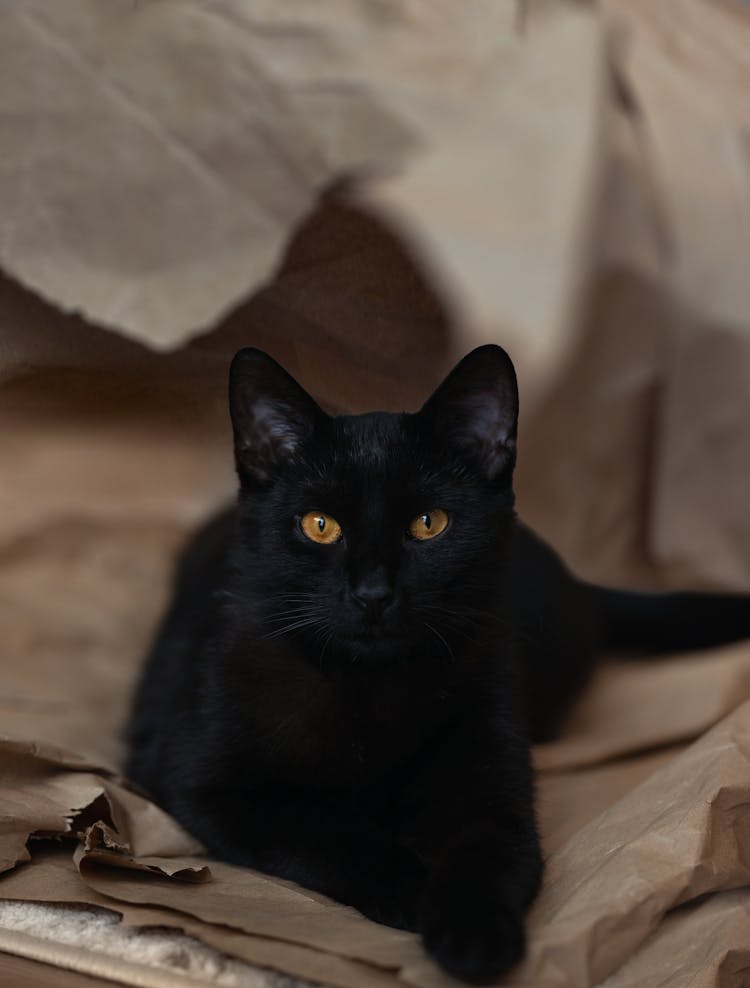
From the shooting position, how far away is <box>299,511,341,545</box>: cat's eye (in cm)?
101

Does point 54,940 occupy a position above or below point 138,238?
below

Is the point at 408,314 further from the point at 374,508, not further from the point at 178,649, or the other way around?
the point at 178,649

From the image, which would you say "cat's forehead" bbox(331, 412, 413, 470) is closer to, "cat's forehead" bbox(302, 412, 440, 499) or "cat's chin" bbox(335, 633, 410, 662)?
"cat's forehead" bbox(302, 412, 440, 499)

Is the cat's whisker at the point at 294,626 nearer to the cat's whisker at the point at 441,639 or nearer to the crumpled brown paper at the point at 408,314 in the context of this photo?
the cat's whisker at the point at 441,639

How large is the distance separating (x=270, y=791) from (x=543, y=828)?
264mm

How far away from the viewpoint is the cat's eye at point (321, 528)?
1.01 metres

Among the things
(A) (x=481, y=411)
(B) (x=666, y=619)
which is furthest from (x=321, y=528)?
(B) (x=666, y=619)

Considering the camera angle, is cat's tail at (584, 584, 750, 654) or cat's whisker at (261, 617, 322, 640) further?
cat's tail at (584, 584, 750, 654)

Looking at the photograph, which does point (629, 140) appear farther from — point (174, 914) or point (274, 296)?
point (174, 914)

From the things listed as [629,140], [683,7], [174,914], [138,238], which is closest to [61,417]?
[138,238]

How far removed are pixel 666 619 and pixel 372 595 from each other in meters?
0.77

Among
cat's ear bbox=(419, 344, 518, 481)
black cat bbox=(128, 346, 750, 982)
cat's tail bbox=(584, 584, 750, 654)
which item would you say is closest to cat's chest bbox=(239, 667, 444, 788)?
black cat bbox=(128, 346, 750, 982)

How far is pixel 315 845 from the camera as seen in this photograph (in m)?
1.02

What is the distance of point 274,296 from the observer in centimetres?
116
